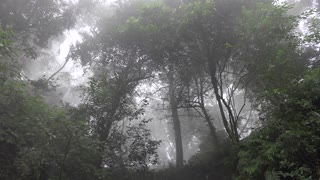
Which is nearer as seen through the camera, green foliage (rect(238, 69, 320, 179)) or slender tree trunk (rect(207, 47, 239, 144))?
green foliage (rect(238, 69, 320, 179))

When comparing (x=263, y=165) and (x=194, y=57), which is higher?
(x=194, y=57)

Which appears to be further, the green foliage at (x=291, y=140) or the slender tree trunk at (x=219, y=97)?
the slender tree trunk at (x=219, y=97)

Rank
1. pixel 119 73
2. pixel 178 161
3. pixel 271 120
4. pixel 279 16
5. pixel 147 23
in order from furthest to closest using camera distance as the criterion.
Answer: pixel 178 161, pixel 119 73, pixel 147 23, pixel 279 16, pixel 271 120

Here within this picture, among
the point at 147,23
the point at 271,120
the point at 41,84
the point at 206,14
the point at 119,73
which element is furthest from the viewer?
the point at 119,73

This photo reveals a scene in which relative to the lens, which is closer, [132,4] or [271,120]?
[271,120]

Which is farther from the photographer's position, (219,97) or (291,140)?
(219,97)

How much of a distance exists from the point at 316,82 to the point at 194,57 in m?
6.65

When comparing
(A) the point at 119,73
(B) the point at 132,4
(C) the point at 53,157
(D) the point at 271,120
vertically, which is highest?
Answer: (B) the point at 132,4

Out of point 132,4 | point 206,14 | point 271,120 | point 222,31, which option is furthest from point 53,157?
point 132,4

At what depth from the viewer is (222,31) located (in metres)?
11.2

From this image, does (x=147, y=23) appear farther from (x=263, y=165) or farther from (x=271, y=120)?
(x=263, y=165)

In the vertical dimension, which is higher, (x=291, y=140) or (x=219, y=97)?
(x=219, y=97)

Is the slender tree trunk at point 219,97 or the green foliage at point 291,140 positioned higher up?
the slender tree trunk at point 219,97

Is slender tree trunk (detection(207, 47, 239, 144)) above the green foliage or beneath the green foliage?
above
